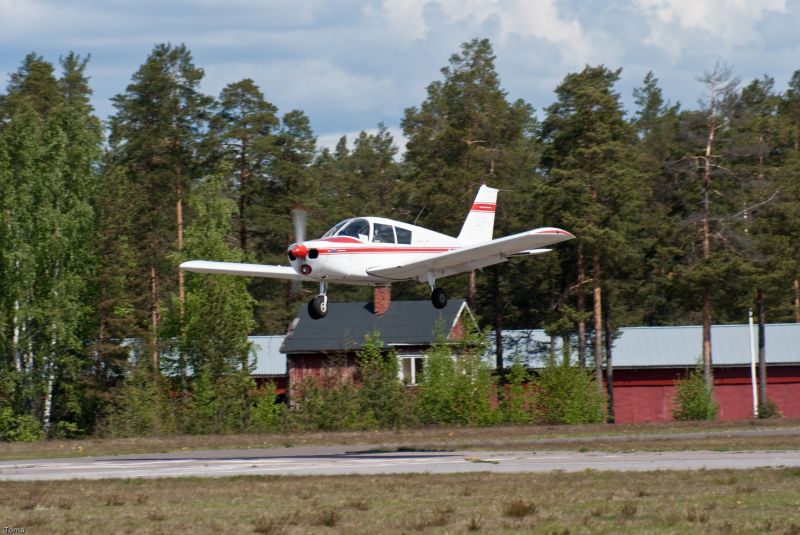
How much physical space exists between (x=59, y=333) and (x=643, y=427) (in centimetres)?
2744

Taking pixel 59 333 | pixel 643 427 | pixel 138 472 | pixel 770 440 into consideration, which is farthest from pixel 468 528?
pixel 59 333

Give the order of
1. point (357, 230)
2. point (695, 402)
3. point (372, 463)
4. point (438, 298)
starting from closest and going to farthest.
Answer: point (372, 463) → point (357, 230) → point (438, 298) → point (695, 402)

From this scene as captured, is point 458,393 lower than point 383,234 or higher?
lower

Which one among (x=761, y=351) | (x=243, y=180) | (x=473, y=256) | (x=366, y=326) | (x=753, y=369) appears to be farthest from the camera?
(x=243, y=180)

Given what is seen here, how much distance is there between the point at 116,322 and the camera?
55.8 m

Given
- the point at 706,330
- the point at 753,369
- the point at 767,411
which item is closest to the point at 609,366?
the point at 753,369

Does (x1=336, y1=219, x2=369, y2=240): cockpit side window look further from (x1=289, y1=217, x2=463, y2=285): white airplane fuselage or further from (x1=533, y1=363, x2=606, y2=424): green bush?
(x1=533, y1=363, x2=606, y2=424): green bush

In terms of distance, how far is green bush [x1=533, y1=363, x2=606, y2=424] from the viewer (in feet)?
146

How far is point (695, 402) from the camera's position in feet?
150

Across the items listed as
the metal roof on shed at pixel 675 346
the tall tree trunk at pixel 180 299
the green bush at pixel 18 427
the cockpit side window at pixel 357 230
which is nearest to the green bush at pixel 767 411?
the metal roof on shed at pixel 675 346

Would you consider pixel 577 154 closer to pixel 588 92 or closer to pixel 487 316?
pixel 588 92

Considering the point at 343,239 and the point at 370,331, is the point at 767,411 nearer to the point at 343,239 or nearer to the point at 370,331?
the point at 370,331

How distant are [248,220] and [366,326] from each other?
44.8 ft

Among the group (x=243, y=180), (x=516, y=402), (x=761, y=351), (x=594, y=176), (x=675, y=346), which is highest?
(x=243, y=180)
